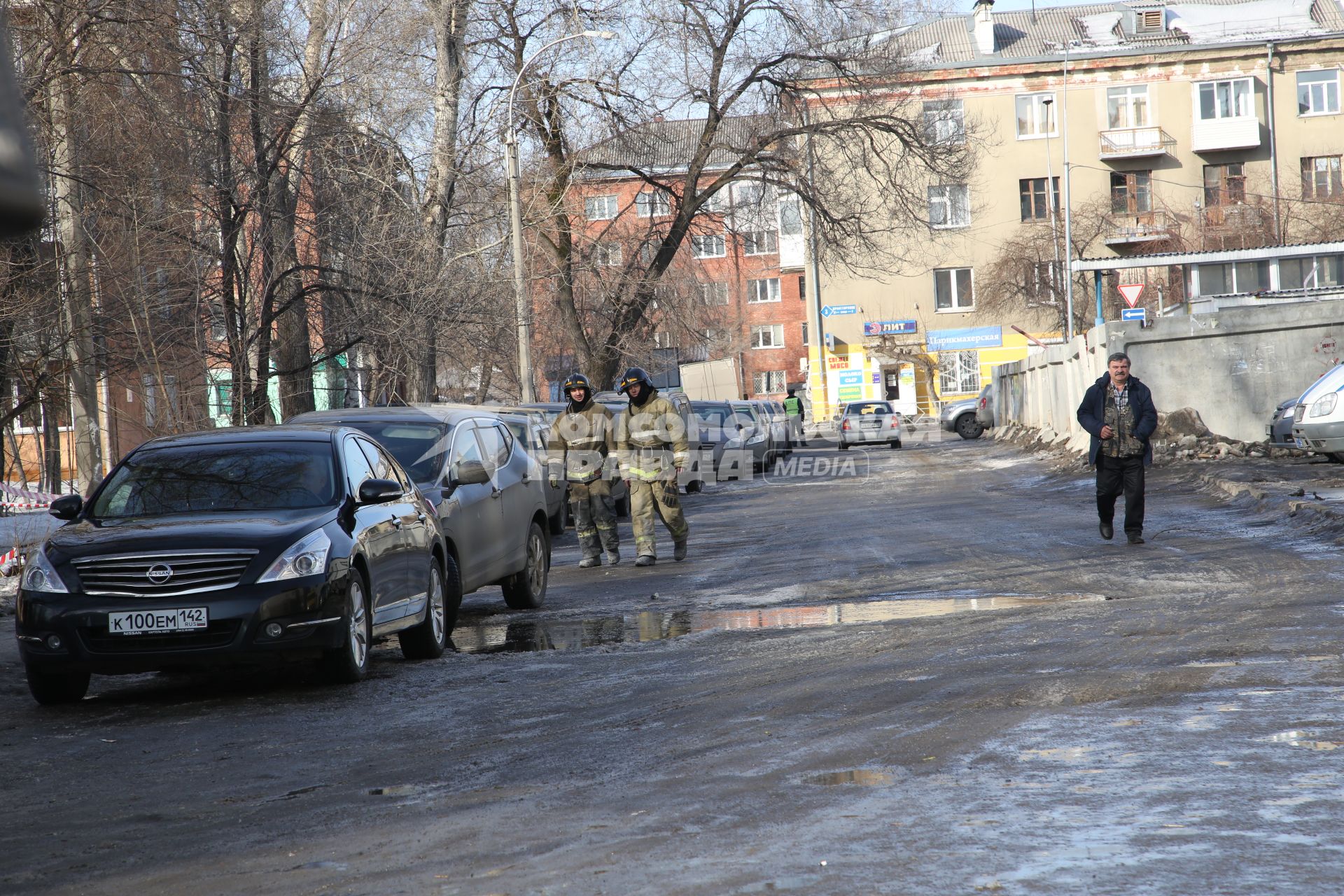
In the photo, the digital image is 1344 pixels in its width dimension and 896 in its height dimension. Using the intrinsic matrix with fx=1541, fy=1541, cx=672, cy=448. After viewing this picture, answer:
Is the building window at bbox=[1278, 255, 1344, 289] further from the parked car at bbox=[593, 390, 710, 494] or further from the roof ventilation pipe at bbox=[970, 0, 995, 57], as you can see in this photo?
the roof ventilation pipe at bbox=[970, 0, 995, 57]

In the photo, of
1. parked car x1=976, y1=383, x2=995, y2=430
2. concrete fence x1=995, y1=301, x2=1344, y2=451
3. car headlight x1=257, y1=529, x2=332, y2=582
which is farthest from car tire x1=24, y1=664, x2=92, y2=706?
parked car x1=976, y1=383, x2=995, y2=430

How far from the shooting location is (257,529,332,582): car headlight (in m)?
8.31

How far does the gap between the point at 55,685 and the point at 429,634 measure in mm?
2364

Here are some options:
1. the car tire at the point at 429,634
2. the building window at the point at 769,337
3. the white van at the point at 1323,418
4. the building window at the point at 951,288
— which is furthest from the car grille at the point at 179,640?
the building window at the point at 769,337

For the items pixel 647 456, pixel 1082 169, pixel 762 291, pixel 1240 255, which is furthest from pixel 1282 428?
pixel 762 291

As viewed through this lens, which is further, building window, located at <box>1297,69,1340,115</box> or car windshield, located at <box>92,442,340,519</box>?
building window, located at <box>1297,69,1340,115</box>

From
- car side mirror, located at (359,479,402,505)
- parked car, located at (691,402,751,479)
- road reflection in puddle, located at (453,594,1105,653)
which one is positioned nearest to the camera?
car side mirror, located at (359,479,402,505)

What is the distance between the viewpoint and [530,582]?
41.8ft

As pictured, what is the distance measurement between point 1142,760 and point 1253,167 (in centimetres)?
6465

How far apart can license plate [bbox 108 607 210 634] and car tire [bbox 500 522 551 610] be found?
4574 millimetres

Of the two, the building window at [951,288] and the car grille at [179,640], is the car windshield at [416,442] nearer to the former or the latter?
the car grille at [179,640]

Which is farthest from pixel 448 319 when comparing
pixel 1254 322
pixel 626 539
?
pixel 1254 322

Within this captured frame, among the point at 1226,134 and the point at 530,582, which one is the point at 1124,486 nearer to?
the point at 530,582

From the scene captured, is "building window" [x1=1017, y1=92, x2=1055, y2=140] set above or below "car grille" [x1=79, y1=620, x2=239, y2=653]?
above
